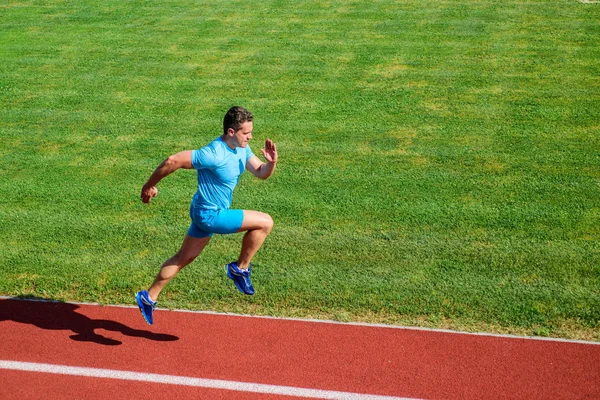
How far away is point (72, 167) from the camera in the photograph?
1116cm

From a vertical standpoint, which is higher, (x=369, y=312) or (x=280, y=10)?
(x=280, y=10)

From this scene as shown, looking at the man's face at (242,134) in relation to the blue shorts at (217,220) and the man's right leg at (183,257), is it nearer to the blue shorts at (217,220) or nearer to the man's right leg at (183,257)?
the blue shorts at (217,220)

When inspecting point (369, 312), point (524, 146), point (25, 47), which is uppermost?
point (25, 47)

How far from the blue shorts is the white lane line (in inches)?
57.3

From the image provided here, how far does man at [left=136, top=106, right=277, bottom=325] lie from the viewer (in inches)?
256

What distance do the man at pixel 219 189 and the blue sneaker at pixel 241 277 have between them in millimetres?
12

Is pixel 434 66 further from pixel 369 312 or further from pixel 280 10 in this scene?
pixel 369 312

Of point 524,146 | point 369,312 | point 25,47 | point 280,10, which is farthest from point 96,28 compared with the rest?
point 369,312

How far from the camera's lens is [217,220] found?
266 inches

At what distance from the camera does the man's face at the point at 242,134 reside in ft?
21.6

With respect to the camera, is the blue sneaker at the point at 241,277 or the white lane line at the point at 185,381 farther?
the blue sneaker at the point at 241,277

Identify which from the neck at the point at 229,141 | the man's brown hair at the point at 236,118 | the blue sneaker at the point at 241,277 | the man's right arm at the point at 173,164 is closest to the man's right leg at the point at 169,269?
the blue sneaker at the point at 241,277

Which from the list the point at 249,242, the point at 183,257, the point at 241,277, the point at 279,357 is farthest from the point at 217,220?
the point at 279,357

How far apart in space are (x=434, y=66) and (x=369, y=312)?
8734 millimetres
